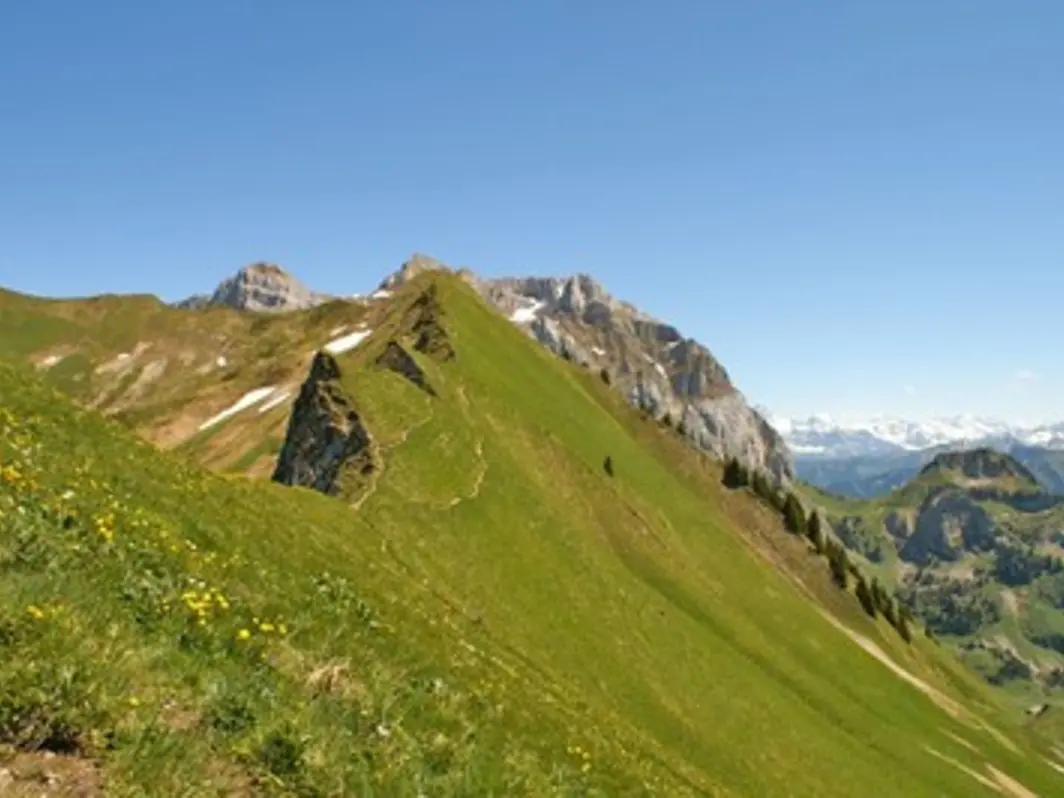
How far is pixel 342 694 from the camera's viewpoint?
15.6m

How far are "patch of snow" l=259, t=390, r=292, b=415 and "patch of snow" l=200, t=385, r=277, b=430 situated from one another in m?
3.82

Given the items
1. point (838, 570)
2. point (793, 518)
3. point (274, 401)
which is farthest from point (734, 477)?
point (274, 401)

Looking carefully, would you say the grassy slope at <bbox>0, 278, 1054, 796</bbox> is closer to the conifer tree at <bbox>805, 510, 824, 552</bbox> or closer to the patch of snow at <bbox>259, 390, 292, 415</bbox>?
the conifer tree at <bbox>805, 510, 824, 552</bbox>

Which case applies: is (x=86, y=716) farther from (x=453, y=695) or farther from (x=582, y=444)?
(x=582, y=444)

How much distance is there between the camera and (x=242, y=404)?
129625 mm

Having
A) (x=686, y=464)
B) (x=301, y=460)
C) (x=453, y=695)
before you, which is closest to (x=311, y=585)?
(x=453, y=695)

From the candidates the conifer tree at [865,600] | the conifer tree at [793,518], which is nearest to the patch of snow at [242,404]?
the conifer tree at [793,518]

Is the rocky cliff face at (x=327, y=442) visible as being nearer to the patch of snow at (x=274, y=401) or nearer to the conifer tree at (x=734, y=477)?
the patch of snow at (x=274, y=401)

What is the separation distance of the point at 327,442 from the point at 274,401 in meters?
57.7

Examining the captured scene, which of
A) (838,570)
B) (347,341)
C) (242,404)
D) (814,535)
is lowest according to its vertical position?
(838,570)

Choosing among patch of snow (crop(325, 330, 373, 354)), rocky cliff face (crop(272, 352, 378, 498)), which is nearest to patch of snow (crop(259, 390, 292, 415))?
patch of snow (crop(325, 330, 373, 354))

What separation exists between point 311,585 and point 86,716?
15.1 m

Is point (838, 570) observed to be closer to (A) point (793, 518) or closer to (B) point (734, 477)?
(A) point (793, 518)

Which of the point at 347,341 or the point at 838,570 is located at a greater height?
the point at 347,341
